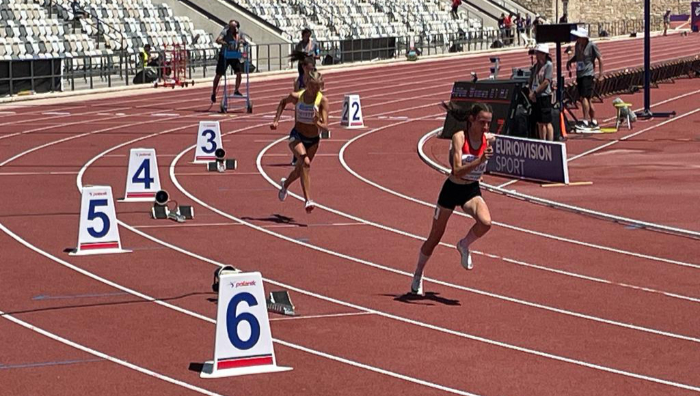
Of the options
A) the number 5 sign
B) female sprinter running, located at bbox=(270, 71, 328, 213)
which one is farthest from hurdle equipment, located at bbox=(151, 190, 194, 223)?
the number 5 sign

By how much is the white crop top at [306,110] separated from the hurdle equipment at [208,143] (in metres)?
5.68

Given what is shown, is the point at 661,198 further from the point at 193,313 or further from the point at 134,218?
the point at 193,313

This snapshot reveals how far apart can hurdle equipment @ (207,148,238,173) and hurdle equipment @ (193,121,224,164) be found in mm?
707

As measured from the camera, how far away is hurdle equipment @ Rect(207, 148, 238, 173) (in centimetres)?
2111

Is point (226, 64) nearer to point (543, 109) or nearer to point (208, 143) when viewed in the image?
point (208, 143)

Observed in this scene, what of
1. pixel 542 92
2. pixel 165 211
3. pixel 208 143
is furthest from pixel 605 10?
pixel 165 211

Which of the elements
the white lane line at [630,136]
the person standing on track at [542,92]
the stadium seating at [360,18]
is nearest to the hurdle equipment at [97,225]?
the person standing on track at [542,92]

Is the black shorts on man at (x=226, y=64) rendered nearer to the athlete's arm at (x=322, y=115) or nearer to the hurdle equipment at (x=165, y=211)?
the hurdle equipment at (x=165, y=211)

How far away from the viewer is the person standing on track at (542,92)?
21891mm

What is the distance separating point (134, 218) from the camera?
1659 centimetres

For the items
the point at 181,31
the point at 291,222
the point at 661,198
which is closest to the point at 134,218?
the point at 291,222

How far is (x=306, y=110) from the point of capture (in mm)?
16438

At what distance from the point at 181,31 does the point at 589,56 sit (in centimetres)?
2311

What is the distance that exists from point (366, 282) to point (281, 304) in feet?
5.36
